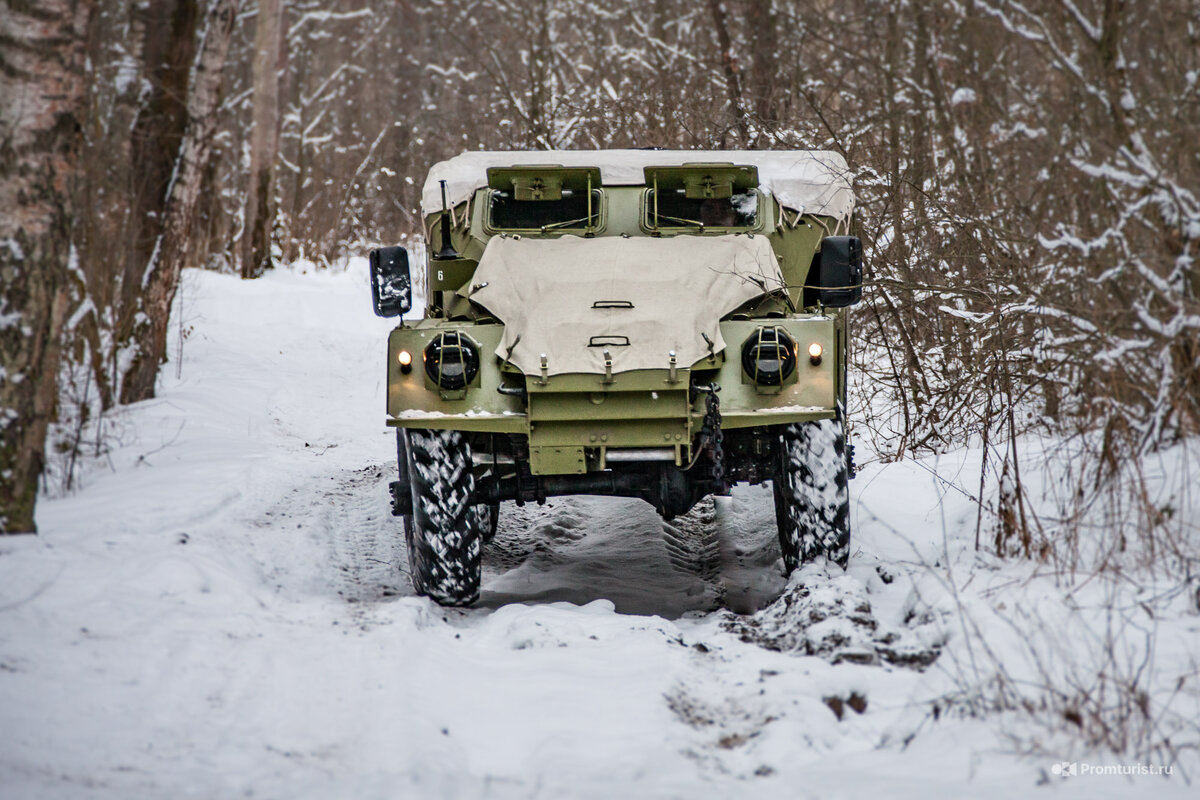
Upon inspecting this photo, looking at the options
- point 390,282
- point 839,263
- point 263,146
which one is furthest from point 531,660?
point 263,146

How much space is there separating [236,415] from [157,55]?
3301mm

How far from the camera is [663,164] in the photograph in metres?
6.38

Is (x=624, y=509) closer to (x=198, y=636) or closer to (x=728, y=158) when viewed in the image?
(x=728, y=158)

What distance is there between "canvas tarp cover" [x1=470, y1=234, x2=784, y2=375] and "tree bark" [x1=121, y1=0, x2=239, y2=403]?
408cm

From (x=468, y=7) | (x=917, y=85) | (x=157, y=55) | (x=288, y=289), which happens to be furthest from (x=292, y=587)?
(x=468, y=7)

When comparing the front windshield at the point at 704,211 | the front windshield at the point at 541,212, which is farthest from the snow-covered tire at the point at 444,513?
the front windshield at the point at 704,211

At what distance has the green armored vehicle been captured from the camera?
5023 mm

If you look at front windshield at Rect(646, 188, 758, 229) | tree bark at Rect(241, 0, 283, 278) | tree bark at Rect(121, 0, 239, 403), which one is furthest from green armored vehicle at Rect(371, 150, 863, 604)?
tree bark at Rect(241, 0, 283, 278)

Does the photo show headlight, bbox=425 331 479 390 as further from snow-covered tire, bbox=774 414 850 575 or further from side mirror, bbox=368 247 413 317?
snow-covered tire, bbox=774 414 850 575

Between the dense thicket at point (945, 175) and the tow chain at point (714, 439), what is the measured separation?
1.31m

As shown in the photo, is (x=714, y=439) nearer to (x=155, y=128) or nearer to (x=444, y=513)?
(x=444, y=513)

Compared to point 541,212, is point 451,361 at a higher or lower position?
lower

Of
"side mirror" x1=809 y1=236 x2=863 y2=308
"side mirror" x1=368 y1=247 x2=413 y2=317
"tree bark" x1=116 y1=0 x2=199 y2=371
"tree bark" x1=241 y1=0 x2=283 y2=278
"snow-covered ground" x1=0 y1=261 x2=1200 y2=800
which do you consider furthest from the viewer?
"tree bark" x1=241 y1=0 x2=283 y2=278

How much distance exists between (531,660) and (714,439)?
1.30 metres
